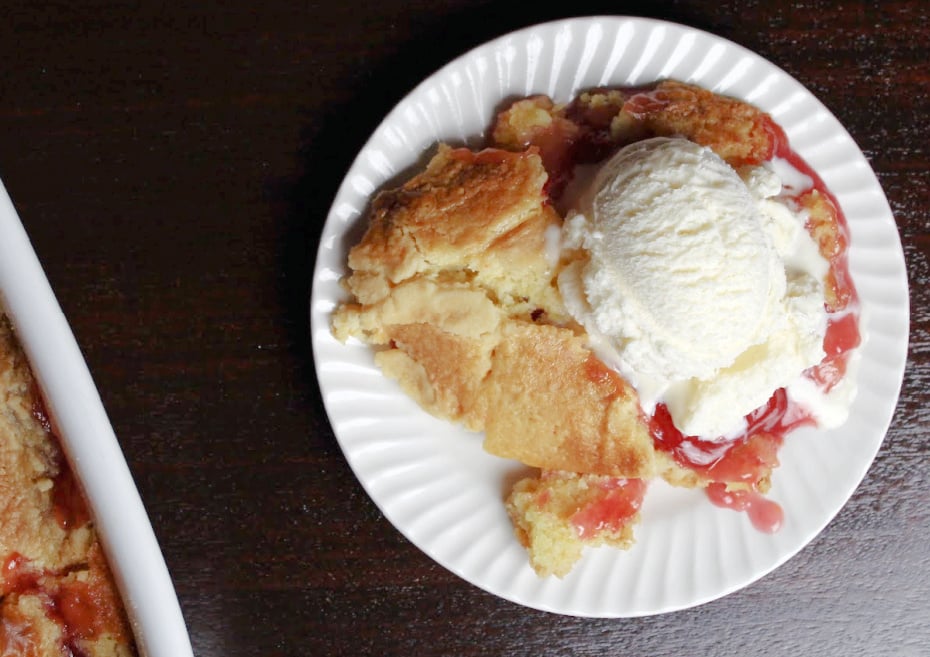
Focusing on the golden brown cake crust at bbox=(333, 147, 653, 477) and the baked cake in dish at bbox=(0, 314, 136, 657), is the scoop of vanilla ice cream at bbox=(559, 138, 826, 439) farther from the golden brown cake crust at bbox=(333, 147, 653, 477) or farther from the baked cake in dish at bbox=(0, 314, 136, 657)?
the baked cake in dish at bbox=(0, 314, 136, 657)

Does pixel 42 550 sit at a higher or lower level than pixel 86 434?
→ lower

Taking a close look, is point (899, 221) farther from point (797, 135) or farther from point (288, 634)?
point (288, 634)

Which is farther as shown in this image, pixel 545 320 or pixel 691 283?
pixel 545 320

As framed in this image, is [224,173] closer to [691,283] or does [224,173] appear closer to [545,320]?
Answer: [545,320]

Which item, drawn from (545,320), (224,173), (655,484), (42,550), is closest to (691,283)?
(545,320)

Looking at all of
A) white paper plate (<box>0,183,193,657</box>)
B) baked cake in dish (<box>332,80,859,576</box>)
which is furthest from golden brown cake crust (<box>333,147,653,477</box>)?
white paper plate (<box>0,183,193,657</box>)

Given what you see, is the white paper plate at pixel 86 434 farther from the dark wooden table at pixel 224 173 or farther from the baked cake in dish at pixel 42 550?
the dark wooden table at pixel 224 173

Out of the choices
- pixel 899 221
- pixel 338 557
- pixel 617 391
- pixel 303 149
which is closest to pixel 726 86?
pixel 899 221
